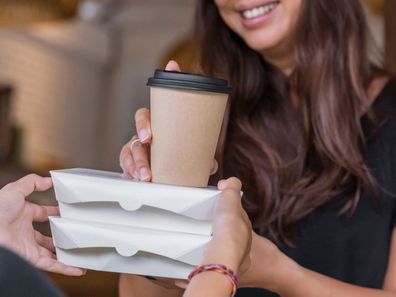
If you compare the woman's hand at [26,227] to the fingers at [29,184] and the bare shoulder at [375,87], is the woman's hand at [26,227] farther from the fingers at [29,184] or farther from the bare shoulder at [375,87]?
the bare shoulder at [375,87]

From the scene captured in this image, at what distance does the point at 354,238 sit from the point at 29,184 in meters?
0.69

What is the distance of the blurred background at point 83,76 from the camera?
592cm

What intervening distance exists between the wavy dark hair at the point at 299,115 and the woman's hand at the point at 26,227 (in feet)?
1.82

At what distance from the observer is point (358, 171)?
68.7 inches

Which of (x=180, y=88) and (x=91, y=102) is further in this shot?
(x=91, y=102)

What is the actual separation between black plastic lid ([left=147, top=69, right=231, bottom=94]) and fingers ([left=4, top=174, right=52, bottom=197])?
25 cm

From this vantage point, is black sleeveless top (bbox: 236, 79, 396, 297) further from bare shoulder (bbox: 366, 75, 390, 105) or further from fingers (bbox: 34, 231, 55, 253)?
fingers (bbox: 34, 231, 55, 253)

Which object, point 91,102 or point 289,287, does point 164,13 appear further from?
point 289,287

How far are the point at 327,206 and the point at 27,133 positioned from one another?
451 centimetres

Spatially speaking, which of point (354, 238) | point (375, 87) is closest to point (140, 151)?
point (354, 238)

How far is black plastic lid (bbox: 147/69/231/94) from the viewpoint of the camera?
119 centimetres

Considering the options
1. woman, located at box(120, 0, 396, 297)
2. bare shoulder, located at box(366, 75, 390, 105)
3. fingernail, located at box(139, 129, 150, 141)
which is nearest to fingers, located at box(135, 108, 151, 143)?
fingernail, located at box(139, 129, 150, 141)

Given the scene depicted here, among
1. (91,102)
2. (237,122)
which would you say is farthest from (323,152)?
(91,102)

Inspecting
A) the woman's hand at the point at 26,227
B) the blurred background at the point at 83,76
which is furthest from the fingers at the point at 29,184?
the blurred background at the point at 83,76
